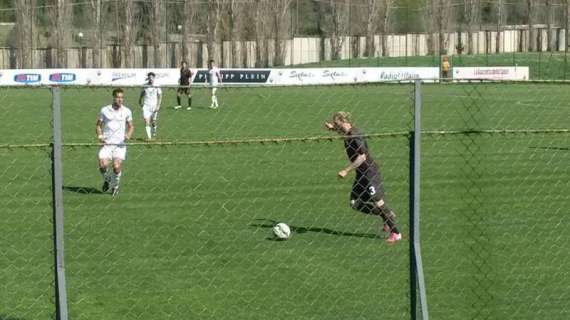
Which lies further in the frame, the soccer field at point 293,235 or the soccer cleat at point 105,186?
the soccer cleat at point 105,186

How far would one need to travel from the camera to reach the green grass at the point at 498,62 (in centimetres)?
6419

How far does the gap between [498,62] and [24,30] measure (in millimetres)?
32013

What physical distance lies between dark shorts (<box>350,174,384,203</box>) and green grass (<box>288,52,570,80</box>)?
2039 inches

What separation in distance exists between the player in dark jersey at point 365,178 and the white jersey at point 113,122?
514 cm

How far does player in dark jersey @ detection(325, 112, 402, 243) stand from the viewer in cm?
1188

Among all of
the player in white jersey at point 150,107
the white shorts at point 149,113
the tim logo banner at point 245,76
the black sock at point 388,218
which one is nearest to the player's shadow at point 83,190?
the black sock at point 388,218

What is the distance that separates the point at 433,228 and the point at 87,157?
9450 mm

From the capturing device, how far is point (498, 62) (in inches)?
2667

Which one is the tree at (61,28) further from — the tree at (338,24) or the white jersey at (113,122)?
the white jersey at (113,122)

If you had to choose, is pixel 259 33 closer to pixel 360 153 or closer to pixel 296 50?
pixel 296 50

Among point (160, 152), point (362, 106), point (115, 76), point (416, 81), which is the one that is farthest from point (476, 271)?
point (115, 76)

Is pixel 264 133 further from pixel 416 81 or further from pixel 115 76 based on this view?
pixel 115 76

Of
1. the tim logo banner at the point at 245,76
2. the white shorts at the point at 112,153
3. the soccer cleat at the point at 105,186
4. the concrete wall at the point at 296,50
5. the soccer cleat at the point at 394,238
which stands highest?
the concrete wall at the point at 296,50

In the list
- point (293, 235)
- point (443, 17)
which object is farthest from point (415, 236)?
point (443, 17)
